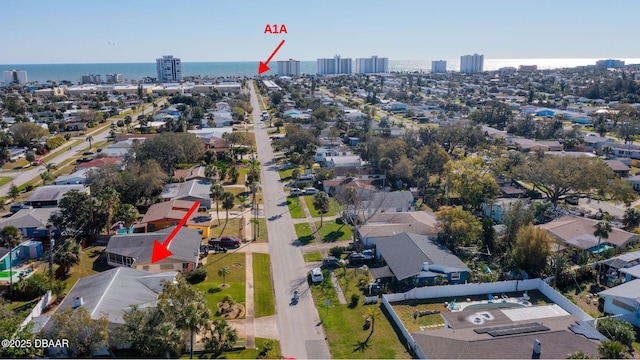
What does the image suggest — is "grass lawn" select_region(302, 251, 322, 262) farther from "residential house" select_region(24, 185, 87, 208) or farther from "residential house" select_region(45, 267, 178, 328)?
"residential house" select_region(24, 185, 87, 208)

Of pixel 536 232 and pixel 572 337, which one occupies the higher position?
pixel 536 232

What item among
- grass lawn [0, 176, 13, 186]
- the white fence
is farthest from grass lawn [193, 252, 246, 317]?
grass lawn [0, 176, 13, 186]

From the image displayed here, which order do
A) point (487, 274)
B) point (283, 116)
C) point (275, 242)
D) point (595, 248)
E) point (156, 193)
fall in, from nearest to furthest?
point (487, 274), point (595, 248), point (275, 242), point (156, 193), point (283, 116)

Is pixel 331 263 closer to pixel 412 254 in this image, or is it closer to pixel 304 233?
pixel 412 254

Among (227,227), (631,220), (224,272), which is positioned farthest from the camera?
(227,227)

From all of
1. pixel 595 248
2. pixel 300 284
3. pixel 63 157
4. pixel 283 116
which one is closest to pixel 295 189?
pixel 300 284

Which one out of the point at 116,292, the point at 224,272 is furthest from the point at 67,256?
the point at 224,272

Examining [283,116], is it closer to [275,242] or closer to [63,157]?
→ [63,157]
